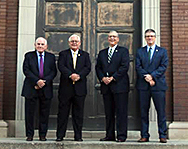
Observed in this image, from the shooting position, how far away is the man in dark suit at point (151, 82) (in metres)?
6.47

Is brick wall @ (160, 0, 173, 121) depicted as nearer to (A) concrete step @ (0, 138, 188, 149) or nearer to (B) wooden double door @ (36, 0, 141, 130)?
(B) wooden double door @ (36, 0, 141, 130)

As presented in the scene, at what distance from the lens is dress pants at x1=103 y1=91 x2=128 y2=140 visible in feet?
21.6

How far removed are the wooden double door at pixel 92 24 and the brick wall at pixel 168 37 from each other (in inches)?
22.9

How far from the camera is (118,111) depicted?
6.62m

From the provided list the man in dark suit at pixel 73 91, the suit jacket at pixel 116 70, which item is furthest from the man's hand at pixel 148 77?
the man in dark suit at pixel 73 91

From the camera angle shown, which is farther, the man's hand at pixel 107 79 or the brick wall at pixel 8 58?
the brick wall at pixel 8 58

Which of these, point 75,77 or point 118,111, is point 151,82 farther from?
point 75,77

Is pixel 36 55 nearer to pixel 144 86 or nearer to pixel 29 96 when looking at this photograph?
pixel 29 96

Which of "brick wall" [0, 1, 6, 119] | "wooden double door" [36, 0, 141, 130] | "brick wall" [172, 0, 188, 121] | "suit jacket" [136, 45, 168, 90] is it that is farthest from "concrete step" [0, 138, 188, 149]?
"wooden double door" [36, 0, 141, 130]

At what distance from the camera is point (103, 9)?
28.1ft

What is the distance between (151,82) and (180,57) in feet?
5.84

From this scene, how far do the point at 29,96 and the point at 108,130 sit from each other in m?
1.55

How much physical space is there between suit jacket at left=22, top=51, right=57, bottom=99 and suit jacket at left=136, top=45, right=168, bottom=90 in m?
1.59

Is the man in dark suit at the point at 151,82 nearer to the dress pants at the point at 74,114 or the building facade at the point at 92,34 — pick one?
the dress pants at the point at 74,114
